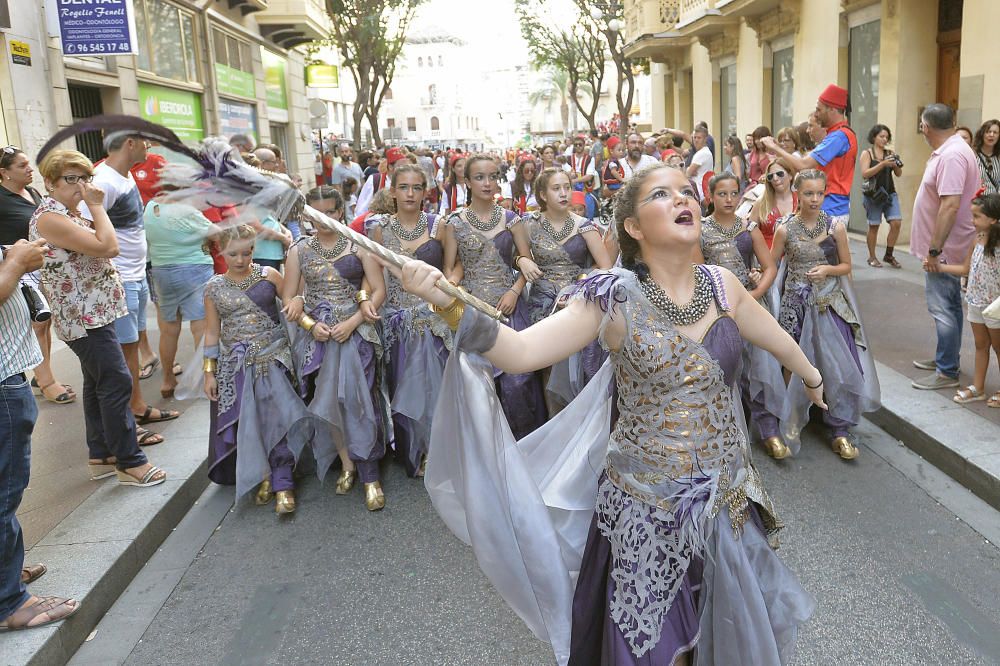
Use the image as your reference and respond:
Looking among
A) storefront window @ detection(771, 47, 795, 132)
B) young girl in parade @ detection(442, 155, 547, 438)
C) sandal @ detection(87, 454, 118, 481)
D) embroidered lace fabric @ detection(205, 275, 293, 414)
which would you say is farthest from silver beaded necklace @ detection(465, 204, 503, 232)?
storefront window @ detection(771, 47, 795, 132)

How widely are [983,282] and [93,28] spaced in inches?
403

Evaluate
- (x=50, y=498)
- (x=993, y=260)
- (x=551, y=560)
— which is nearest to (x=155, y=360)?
(x=50, y=498)

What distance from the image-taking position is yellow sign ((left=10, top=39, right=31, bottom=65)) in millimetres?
9578

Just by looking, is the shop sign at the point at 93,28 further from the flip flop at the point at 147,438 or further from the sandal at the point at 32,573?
the sandal at the point at 32,573

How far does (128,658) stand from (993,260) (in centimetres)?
559

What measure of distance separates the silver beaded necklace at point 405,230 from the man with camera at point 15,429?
Answer: 7.69 feet

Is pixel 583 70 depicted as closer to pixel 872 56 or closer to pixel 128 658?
pixel 872 56

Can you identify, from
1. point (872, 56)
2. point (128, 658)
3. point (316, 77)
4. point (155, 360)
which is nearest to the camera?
point (128, 658)

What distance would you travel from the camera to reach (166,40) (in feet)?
50.0

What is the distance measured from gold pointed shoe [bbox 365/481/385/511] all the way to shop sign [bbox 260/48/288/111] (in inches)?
777

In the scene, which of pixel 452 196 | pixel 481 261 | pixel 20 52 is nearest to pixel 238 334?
pixel 481 261

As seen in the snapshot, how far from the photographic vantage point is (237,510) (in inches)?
197

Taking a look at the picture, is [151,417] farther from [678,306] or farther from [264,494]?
[678,306]

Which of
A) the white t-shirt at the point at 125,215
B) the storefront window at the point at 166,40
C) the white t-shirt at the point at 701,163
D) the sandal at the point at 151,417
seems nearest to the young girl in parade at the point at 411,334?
the white t-shirt at the point at 125,215
